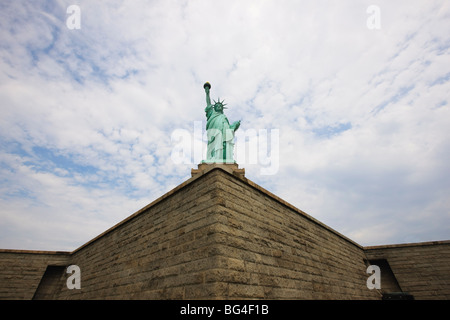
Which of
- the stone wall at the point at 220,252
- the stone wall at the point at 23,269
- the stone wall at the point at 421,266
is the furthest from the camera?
the stone wall at the point at 23,269

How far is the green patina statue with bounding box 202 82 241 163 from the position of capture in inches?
484

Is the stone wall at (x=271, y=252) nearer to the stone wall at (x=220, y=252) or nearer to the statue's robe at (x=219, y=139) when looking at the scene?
the stone wall at (x=220, y=252)

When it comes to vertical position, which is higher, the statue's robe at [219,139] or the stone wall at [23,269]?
the statue's robe at [219,139]

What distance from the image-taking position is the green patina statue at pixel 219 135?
12.3 metres

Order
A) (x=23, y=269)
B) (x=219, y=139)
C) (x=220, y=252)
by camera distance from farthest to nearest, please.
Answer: (x=219, y=139) → (x=23, y=269) → (x=220, y=252)

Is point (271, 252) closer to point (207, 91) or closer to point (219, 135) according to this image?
point (219, 135)

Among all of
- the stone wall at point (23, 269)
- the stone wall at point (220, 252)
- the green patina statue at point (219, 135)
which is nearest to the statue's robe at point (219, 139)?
the green patina statue at point (219, 135)

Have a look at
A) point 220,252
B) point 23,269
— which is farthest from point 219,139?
point 23,269

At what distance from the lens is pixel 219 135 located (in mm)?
12789

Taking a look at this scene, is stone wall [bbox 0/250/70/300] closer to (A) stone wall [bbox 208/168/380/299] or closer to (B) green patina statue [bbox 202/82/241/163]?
(B) green patina statue [bbox 202/82/241/163]

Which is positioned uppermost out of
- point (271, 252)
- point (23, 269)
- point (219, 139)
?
point (219, 139)

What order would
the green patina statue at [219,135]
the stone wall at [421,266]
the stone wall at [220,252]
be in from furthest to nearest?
1. the green patina statue at [219,135]
2. the stone wall at [421,266]
3. the stone wall at [220,252]

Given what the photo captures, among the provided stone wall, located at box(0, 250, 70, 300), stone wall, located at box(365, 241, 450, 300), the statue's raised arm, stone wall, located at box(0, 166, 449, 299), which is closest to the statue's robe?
the statue's raised arm

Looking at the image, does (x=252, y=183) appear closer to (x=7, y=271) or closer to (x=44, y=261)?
(x=44, y=261)
